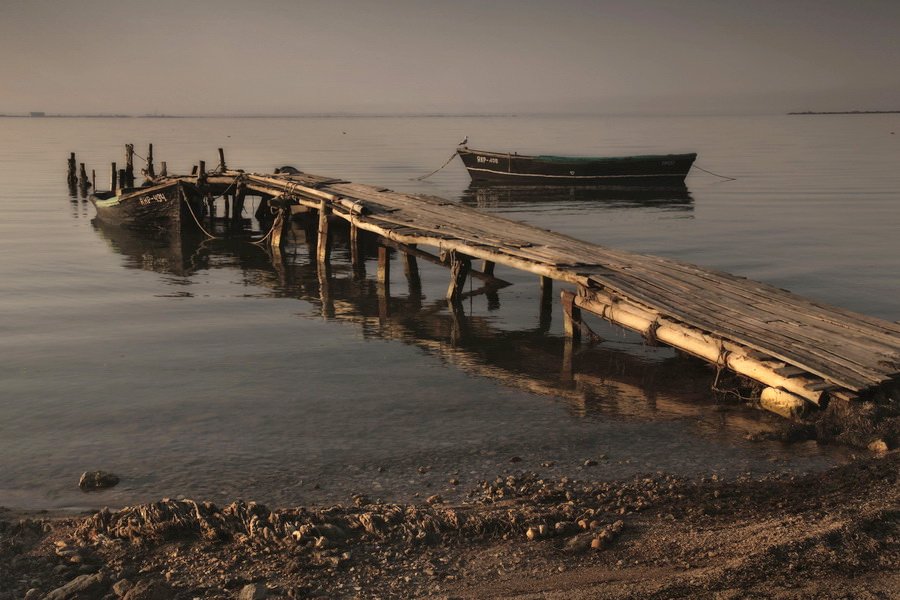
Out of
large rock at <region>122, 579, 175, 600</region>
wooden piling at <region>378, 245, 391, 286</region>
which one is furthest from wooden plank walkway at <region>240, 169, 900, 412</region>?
large rock at <region>122, 579, 175, 600</region>

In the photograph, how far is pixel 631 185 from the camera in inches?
1604

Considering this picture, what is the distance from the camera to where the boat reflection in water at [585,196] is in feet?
118

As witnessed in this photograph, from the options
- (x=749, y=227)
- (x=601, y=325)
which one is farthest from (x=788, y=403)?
(x=749, y=227)

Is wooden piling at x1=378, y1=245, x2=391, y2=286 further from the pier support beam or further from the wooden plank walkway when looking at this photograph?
the pier support beam

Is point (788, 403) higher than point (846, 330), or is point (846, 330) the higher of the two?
point (846, 330)

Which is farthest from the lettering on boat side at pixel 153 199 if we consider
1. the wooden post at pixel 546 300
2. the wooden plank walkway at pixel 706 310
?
the wooden post at pixel 546 300

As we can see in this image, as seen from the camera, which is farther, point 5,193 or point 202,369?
point 5,193

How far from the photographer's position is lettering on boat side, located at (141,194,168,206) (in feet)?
87.4

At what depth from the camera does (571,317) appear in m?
13.3

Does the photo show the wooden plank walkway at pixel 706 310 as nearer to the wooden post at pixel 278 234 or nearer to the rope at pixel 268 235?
the wooden post at pixel 278 234

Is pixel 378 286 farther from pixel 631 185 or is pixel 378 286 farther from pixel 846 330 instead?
pixel 631 185

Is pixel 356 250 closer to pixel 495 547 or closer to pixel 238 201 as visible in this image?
pixel 238 201

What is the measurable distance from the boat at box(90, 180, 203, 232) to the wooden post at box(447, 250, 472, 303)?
12.0 meters

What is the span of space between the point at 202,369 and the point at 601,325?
6.35 m
